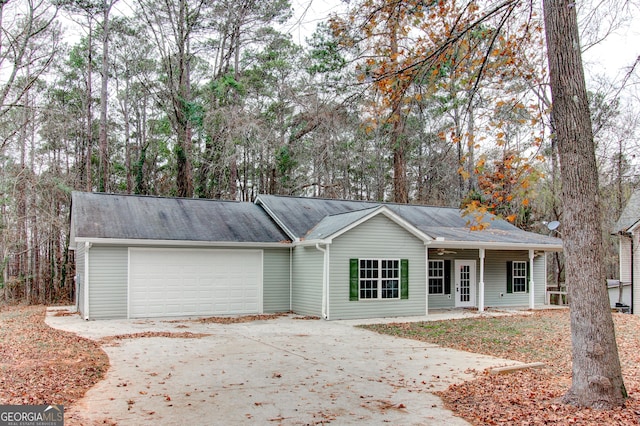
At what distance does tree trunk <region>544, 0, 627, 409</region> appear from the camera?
531 cm

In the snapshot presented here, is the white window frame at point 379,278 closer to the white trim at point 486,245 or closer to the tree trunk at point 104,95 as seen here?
the white trim at point 486,245

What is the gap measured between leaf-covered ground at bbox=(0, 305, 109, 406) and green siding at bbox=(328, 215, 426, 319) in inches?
258

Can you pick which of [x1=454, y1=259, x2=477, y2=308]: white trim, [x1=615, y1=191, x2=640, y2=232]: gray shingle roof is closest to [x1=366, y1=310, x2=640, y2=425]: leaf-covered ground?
[x1=454, y1=259, x2=477, y2=308]: white trim

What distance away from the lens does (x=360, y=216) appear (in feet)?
46.6

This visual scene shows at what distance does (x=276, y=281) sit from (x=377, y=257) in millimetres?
3294

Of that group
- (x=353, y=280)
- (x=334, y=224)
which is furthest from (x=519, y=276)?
(x=334, y=224)

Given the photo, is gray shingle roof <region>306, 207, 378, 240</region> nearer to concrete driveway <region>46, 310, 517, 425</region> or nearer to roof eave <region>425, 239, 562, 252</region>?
roof eave <region>425, 239, 562, 252</region>

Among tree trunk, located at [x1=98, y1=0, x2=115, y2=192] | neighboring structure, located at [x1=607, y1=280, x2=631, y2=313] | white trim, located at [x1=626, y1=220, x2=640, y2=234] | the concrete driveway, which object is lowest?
neighboring structure, located at [x1=607, y1=280, x2=631, y2=313]

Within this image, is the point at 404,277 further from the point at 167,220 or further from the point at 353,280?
the point at 167,220

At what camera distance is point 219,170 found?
2472 cm

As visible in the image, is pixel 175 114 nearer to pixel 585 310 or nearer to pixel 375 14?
pixel 375 14

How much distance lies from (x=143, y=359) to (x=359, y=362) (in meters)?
3.43

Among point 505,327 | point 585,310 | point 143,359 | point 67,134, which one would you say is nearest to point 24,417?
point 143,359

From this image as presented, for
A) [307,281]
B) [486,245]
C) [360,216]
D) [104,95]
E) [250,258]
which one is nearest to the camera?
[360,216]
